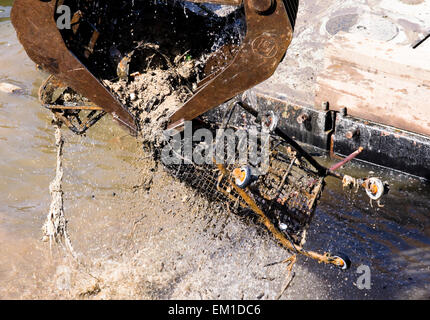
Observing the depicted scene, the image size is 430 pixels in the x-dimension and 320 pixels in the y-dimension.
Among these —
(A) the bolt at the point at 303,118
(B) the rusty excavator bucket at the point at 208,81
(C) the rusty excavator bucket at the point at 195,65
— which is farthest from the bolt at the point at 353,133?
(B) the rusty excavator bucket at the point at 208,81

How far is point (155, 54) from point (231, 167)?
1.46m

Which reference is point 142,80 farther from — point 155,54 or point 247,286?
point 247,286

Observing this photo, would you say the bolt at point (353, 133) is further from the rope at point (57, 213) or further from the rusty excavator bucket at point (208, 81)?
the rope at point (57, 213)

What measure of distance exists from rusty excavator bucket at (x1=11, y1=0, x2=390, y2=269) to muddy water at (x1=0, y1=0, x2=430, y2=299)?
1.55 ft

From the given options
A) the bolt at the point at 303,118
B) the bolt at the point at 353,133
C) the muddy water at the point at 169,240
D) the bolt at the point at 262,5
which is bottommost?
the muddy water at the point at 169,240

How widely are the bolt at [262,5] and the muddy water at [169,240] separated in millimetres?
1965

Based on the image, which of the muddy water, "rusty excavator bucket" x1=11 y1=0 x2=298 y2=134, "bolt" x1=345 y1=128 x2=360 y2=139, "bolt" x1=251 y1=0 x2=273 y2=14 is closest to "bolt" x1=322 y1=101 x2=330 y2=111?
"bolt" x1=345 y1=128 x2=360 y2=139

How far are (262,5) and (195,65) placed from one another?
5.90 feet

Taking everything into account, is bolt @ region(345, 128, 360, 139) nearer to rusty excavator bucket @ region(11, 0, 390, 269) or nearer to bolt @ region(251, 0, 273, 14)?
rusty excavator bucket @ region(11, 0, 390, 269)

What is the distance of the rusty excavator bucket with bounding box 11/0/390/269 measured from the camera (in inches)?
109

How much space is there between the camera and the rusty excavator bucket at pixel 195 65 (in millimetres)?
2762

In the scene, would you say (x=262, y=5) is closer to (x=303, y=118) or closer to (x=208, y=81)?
(x=208, y=81)

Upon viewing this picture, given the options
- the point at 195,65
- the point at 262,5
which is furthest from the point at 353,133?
the point at 262,5
